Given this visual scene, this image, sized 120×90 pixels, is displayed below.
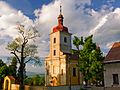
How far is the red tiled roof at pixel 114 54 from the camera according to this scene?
1242 inches

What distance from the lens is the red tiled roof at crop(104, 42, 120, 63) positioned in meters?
31.6

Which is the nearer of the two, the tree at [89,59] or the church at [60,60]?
the tree at [89,59]

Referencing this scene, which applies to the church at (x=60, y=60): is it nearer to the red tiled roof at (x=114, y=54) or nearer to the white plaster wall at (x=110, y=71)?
the red tiled roof at (x=114, y=54)

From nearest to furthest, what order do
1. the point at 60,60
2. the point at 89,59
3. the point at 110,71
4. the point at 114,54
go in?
the point at 110,71, the point at 114,54, the point at 89,59, the point at 60,60

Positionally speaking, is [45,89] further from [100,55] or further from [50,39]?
[50,39]

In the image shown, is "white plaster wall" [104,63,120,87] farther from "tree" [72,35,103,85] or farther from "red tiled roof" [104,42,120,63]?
"tree" [72,35,103,85]

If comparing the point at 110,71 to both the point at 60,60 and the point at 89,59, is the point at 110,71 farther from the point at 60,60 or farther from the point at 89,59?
the point at 60,60

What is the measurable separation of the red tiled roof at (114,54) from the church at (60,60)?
21179 mm

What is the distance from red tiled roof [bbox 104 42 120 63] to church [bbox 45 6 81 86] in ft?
69.5

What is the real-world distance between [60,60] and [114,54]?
2583 cm

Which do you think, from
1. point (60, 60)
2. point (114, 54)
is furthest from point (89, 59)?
point (60, 60)

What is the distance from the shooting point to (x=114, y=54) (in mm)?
32781

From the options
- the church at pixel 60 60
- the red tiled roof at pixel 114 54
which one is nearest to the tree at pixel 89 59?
the red tiled roof at pixel 114 54

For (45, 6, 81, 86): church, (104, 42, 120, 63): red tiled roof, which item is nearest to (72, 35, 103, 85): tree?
(104, 42, 120, 63): red tiled roof
